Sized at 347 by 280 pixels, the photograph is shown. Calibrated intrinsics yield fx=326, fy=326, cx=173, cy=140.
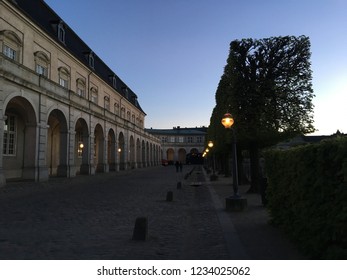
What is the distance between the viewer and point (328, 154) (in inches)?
191

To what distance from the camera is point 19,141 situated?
24703mm

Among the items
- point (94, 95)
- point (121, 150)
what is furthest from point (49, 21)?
point (121, 150)

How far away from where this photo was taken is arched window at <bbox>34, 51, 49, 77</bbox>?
25.1 metres

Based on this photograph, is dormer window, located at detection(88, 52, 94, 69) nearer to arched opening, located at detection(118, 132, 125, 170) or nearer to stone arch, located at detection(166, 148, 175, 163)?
arched opening, located at detection(118, 132, 125, 170)

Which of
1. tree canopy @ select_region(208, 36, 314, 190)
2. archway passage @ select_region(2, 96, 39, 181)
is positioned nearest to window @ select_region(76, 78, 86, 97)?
archway passage @ select_region(2, 96, 39, 181)

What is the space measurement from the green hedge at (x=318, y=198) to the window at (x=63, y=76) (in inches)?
1046

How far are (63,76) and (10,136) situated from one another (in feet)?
28.1

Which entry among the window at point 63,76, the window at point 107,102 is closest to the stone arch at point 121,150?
the window at point 107,102

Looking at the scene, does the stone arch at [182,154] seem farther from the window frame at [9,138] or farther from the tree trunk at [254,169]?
the tree trunk at [254,169]

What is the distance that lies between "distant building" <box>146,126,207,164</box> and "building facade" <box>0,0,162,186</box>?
6518 centimetres

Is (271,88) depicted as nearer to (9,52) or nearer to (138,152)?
(9,52)

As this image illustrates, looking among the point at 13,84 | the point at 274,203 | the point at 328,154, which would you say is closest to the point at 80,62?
the point at 13,84
